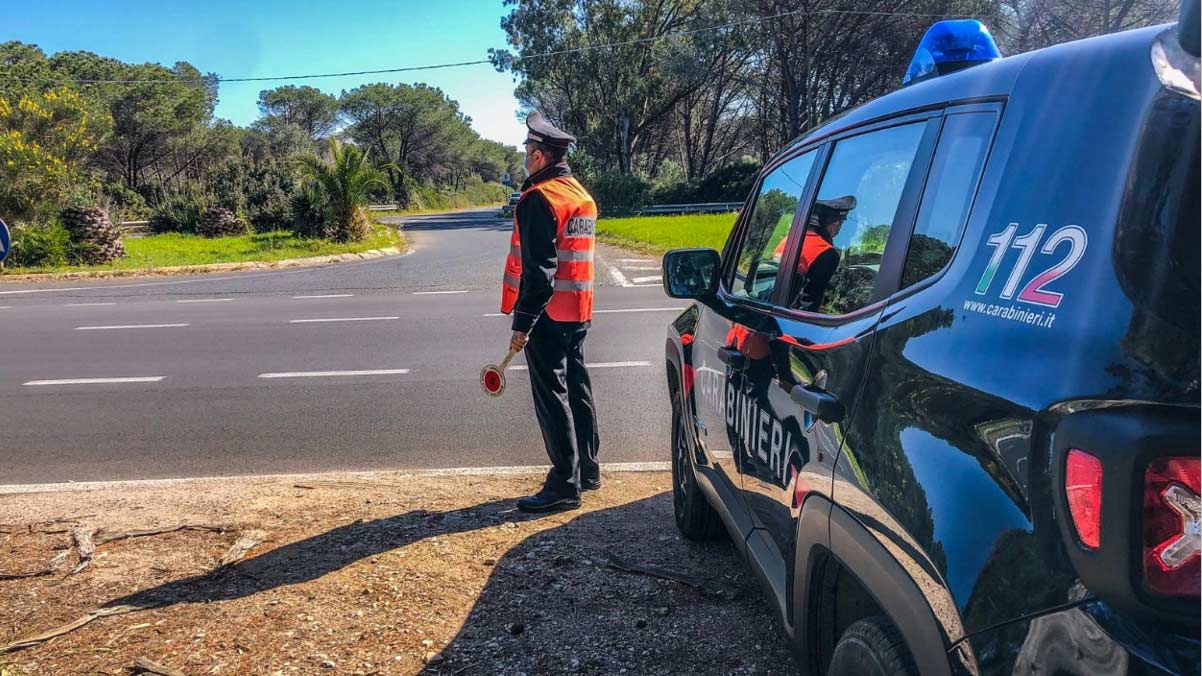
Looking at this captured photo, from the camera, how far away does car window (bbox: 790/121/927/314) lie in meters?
2.14

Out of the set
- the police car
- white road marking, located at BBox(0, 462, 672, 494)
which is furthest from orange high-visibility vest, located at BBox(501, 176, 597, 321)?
the police car

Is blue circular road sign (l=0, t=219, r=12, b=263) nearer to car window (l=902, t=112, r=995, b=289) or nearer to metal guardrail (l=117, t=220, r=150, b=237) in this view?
car window (l=902, t=112, r=995, b=289)

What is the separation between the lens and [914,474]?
162 cm

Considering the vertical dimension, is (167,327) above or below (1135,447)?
below

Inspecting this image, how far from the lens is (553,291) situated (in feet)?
14.3

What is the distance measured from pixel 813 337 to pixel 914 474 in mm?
655

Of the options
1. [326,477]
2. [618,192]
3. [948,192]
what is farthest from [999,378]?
[618,192]

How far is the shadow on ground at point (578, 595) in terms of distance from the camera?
10.1 ft

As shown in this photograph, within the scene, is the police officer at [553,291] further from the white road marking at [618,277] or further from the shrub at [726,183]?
the shrub at [726,183]

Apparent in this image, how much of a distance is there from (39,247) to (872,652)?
23273 mm

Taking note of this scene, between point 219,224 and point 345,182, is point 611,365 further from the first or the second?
point 219,224

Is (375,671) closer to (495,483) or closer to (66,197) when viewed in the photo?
(495,483)

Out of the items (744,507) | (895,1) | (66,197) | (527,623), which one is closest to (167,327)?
(527,623)

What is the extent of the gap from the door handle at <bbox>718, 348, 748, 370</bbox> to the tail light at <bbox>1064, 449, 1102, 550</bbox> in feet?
4.99
